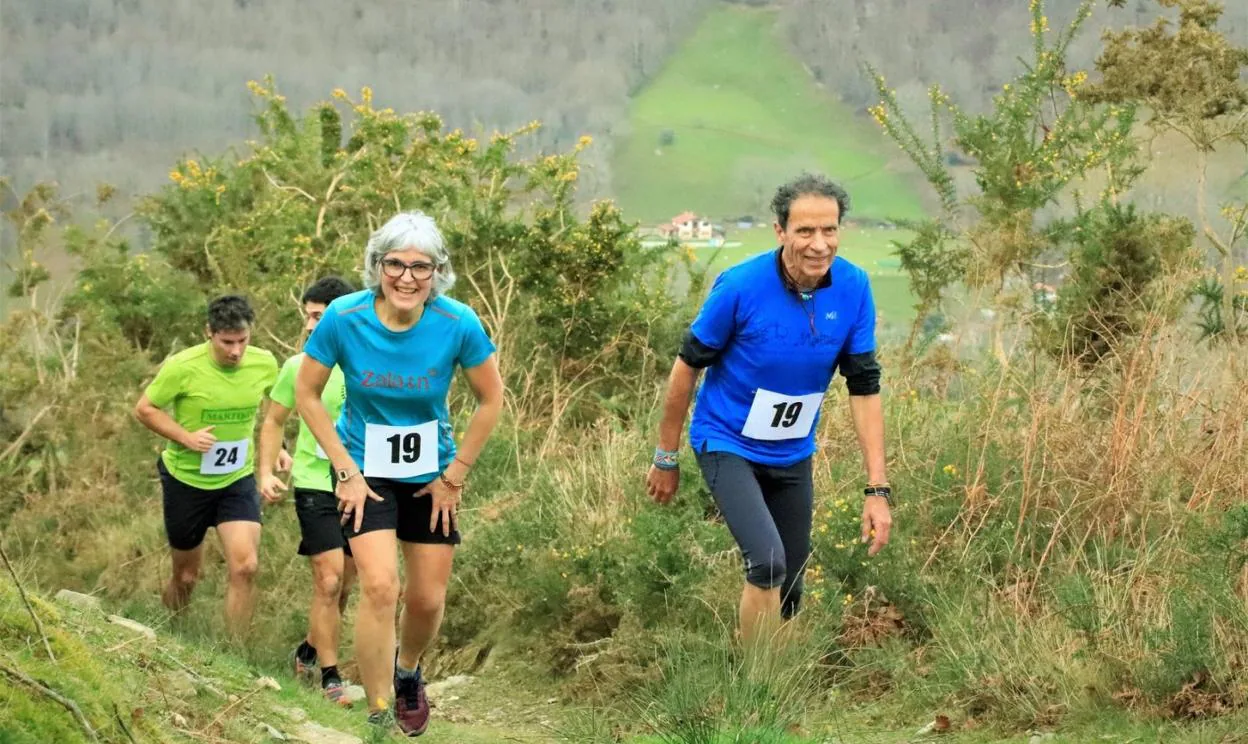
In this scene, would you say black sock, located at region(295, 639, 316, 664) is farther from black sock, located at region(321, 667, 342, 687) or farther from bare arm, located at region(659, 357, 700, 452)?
bare arm, located at region(659, 357, 700, 452)

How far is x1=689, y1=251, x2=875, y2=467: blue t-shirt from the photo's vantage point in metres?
6.81

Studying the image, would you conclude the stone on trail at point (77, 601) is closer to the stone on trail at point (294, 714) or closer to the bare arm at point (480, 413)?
the stone on trail at point (294, 714)

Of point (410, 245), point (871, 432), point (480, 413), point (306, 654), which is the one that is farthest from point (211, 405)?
point (871, 432)

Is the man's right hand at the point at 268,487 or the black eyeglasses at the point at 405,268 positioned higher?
the black eyeglasses at the point at 405,268

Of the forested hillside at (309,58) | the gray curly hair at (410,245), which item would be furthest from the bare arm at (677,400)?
the forested hillside at (309,58)

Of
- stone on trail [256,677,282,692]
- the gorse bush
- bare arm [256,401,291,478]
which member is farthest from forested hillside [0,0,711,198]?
stone on trail [256,677,282,692]

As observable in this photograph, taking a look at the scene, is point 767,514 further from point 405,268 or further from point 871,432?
point 405,268

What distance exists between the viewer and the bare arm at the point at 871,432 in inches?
279

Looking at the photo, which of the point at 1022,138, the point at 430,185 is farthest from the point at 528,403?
the point at 1022,138

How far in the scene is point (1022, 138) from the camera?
43.7 ft

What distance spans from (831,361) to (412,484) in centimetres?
177

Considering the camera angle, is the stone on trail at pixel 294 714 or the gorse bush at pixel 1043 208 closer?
the stone on trail at pixel 294 714

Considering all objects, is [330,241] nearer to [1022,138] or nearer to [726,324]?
[1022,138]

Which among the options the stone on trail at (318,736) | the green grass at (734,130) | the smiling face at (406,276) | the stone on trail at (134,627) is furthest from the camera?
the green grass at (734,130)
